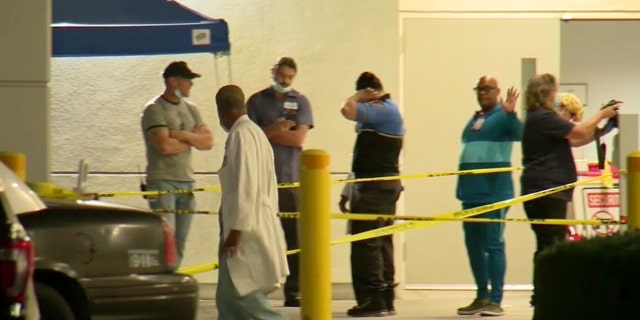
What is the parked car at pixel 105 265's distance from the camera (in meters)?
7.41

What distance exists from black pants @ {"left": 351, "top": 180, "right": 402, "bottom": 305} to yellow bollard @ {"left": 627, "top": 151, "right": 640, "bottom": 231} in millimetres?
2802

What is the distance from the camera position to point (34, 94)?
10.2 metres

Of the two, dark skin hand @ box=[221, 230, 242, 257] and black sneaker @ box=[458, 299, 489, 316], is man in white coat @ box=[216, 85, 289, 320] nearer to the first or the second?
dark skin hand @ box=[221, 230, 242, 257]

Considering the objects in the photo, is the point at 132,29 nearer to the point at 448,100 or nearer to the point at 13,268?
the point at 448,100

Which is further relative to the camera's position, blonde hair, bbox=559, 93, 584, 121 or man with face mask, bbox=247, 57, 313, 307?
blonde hair, bbox=559, 93, 584, 121

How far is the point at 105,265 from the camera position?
7652 mm

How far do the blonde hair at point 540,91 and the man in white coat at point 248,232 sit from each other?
3.36 metres

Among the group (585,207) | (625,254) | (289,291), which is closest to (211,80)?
(289,291)

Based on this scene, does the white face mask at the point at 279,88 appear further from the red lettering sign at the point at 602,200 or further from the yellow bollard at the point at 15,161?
the red lettering sign at the point at 602,200

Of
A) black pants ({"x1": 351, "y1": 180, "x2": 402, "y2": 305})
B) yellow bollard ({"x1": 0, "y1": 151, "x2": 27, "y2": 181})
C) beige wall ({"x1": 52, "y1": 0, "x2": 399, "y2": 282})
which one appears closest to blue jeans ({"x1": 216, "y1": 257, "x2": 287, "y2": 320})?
yellow bollard ({"x1": 0, "y1": 151, "x2": 27, "y2": 181})

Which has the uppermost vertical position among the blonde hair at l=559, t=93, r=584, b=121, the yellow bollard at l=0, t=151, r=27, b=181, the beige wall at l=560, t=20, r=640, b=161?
the beige wall at l=560, t=20, r=640, b=161

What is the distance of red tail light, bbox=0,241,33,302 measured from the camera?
5.18 metres

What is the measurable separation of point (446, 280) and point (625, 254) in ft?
26.0

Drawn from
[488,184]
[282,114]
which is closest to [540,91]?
[488,184]
